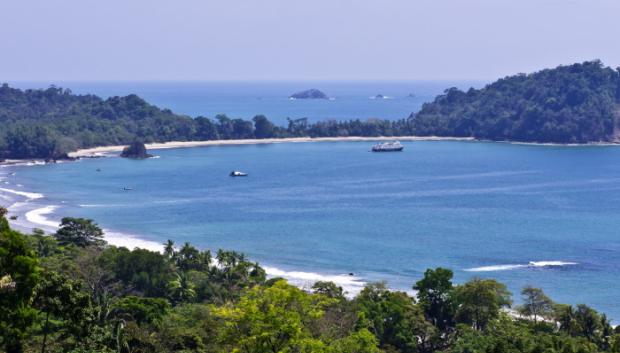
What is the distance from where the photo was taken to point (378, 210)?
93.1 metres

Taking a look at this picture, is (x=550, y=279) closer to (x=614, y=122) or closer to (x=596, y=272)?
(x=596, y=272)

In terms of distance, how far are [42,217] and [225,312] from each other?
2376 inches

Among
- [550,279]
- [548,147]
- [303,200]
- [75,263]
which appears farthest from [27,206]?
[548,147]

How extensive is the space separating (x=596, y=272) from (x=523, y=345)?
31298mm

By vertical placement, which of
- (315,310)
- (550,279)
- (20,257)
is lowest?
(550,279)

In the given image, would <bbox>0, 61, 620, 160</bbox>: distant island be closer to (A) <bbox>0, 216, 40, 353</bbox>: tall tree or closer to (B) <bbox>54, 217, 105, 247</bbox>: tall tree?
(B) <bbox>54, 217, 105, 247</bbox>: tall tree

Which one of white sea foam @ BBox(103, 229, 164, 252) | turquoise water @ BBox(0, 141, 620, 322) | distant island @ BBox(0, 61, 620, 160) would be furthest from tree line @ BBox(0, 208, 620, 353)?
distant island @ BBox(0, 61, 620, 160)

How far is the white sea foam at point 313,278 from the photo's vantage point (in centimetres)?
6015

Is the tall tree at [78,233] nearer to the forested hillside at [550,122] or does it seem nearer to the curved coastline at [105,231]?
the curved coastline at [105,231]

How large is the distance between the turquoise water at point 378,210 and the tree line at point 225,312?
12.1m

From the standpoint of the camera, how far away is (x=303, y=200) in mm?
99812

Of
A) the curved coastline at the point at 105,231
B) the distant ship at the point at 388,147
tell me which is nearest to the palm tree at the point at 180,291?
the curved coastline at the point at 105,231

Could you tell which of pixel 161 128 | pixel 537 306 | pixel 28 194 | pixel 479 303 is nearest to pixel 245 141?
pixel 161 128

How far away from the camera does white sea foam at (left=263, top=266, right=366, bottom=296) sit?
60147mm
